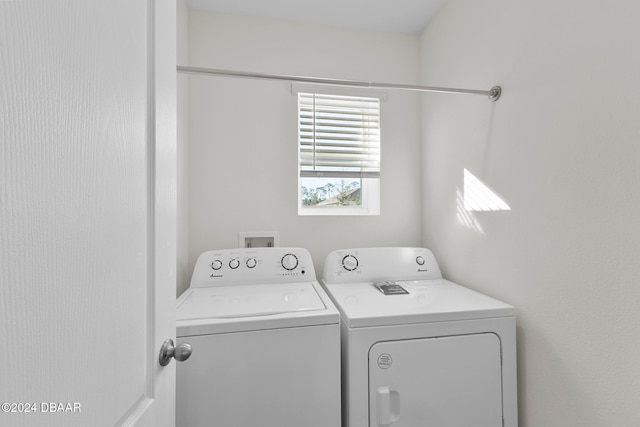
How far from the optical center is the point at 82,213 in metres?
0.40

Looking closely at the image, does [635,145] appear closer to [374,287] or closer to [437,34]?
[374,287]

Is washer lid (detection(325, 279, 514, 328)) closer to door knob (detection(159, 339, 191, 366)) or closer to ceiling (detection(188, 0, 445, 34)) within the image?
door knob (detection(159, 339, 191, 366))

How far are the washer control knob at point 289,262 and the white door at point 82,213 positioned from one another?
2.80ft

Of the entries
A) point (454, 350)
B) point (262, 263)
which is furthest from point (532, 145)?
point (262, 263)

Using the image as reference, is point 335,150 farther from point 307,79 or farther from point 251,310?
point 251,310

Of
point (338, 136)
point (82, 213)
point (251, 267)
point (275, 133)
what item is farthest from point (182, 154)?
point (82, 213)

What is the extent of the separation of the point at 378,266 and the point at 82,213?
1.37 m

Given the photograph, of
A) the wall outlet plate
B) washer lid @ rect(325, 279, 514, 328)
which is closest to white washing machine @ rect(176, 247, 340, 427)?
washer lid @ rect(325, 279, 514, 328)

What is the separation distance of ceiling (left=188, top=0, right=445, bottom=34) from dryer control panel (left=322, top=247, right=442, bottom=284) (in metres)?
1.45

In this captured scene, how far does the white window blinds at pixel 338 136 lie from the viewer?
176cm

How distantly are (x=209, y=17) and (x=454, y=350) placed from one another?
2.18 meters

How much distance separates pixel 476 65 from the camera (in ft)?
4.43

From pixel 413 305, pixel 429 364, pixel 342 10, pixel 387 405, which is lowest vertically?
pixel 387 405

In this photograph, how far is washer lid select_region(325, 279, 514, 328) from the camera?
1.02 meters
